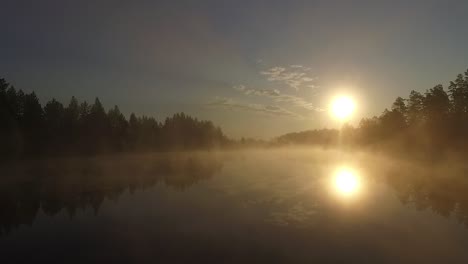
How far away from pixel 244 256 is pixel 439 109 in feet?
242

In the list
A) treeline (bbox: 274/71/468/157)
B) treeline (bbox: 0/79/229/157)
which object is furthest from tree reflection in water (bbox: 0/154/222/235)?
treeline (bbox: 274/71/468/157)

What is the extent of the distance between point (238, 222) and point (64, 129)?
262 feet

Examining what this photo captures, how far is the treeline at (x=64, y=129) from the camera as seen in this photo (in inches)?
2785

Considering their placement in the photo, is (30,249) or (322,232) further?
(322,232)

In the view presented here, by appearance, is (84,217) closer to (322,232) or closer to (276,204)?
(276,204)

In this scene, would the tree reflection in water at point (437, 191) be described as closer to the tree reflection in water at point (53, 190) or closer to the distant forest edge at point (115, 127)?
the distant forest edge at point (115, 127)

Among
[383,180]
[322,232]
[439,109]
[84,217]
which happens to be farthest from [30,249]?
[439,109]

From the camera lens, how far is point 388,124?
98.2 meters

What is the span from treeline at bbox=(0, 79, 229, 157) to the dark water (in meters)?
31.5

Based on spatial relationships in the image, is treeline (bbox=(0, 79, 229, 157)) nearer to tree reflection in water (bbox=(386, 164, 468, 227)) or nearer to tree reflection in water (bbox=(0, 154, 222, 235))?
tree reflection in water (bbox=(0, 154, 222, 235))

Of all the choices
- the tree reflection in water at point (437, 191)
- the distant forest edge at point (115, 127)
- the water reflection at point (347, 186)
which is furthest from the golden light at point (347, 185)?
the distant forest edge at point (115, 127)

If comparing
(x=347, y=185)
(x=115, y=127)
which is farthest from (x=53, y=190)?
(x=115, y=127)

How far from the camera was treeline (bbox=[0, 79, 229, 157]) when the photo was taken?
2785 inches

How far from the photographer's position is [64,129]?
297 feet
